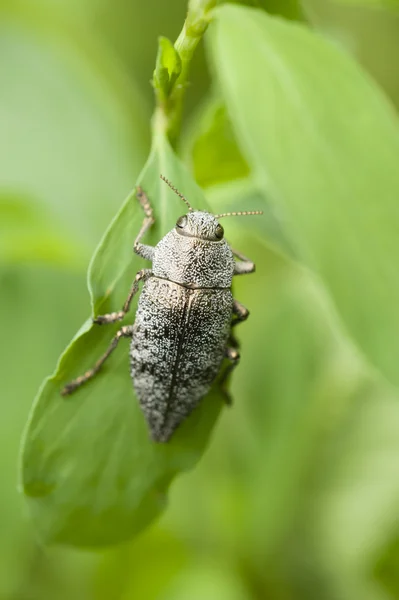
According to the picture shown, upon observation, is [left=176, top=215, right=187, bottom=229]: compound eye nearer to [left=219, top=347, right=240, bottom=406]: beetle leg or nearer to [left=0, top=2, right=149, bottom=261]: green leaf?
[left=219, top=347, right=240, bottom=406]: beetle leg

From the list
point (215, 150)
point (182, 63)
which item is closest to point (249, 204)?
point (215, 150)

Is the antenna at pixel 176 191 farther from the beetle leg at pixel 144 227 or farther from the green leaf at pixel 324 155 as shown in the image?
the green leaf at pixel 324 155

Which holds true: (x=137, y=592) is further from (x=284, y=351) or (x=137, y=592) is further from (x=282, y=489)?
(x=284, y=351)

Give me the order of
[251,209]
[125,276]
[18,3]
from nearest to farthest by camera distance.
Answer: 1. [125,276]
2. [251,209]
3. [18,3]

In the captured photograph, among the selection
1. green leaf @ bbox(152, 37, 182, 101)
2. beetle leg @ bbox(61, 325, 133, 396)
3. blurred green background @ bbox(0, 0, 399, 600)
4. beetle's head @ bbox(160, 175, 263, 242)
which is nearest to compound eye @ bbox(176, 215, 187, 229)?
beetle's head @ bbox(160, 175, 263, 242)

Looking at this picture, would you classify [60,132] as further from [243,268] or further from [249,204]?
[243,268]

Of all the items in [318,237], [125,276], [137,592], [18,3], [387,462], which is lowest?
[137,592]

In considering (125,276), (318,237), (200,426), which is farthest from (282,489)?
(318,237)
